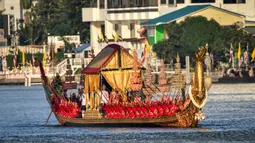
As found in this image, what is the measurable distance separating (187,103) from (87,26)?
121750 mm

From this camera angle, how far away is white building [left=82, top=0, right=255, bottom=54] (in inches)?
6220

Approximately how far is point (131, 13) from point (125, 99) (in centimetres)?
9167

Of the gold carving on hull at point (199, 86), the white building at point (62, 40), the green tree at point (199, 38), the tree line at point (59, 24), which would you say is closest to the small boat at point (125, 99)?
the gold carving on hull at point (199, 86)

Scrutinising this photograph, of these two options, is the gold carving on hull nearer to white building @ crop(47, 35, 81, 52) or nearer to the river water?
the river water

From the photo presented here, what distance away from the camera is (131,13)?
16375cm

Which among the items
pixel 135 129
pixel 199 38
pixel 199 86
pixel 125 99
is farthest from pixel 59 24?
pixel 199 86

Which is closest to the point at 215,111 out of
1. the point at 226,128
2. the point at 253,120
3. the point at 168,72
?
the point at 253,120

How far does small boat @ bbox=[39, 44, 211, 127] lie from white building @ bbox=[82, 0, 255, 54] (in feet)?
255

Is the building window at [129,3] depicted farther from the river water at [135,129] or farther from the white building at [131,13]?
the river water at [135,129]

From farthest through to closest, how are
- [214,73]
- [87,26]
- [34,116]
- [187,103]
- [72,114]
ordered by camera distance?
[87,26]
[214,73]
[34,116]
[72,114]
[187,103]

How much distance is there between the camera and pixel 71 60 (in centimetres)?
15288

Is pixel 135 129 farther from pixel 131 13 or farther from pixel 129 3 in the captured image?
pixel 129 3

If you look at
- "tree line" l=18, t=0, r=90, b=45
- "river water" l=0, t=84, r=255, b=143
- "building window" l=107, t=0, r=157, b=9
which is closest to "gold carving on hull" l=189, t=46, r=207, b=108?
"river water" l=0, t=84, r=255, b=143

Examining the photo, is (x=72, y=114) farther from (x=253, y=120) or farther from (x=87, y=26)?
(x=87, y=26)
